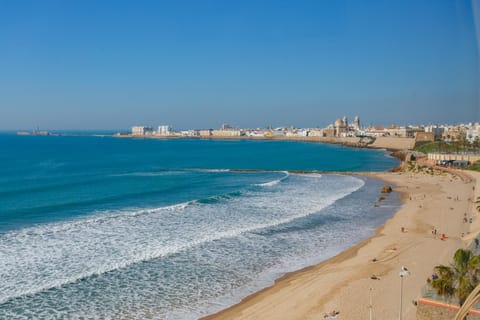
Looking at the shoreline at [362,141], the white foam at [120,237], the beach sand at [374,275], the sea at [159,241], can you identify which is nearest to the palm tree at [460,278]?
the beach sand at [374,275]

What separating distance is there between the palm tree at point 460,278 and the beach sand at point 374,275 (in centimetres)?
228

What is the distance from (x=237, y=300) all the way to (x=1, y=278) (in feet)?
28.8

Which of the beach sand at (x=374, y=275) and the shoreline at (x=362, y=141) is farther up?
the shoreline at (x=362, y=141)

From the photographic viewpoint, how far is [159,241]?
2042 cm

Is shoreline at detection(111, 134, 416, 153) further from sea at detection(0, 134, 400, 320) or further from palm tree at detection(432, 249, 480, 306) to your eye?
palm tree at detection(432, 249, 480, 306)

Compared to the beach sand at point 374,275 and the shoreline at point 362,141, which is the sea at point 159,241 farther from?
the shoreline at point 362,141

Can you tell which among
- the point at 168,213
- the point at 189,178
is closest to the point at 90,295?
the point at 168,213

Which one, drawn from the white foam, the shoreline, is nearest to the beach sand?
the white foam

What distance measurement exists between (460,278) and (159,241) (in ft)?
46.0

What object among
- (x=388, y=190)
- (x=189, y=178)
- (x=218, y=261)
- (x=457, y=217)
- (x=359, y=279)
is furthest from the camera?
(x=189, y=178)

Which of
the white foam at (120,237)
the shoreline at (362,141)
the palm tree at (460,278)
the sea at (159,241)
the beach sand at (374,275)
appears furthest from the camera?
the shoreline at (362,141)

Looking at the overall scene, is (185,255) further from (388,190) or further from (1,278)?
(388,190)

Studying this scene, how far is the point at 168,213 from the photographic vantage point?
88.0 feet

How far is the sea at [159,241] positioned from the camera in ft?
46.1
